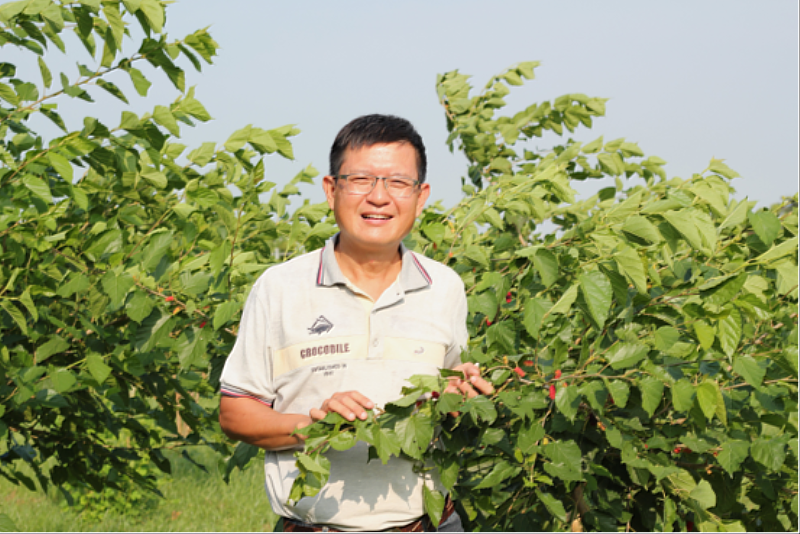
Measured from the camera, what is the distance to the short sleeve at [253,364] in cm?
182

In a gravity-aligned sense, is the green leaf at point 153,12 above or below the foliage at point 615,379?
above

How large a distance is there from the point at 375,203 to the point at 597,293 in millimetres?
582

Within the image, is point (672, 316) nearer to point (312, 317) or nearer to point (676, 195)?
point (676, 195)

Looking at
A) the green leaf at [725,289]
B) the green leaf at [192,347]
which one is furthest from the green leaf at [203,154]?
the green leaf at [725,289]

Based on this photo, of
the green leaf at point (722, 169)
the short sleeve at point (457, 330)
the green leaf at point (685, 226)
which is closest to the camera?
the green leaf at point (685, 226)

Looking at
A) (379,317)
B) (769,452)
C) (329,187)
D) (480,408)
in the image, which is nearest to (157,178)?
(329,187)

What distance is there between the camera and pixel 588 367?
195 cm

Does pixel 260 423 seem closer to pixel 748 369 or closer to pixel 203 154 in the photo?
pixel 748 369

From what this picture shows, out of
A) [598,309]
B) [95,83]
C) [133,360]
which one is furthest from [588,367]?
[95,83]

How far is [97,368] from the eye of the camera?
8.52ft

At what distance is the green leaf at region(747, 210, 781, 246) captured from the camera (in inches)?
79.7

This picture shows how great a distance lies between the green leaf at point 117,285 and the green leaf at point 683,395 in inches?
63.8

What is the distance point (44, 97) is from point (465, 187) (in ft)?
7.07

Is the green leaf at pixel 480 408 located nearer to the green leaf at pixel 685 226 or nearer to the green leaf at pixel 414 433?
the green leaf at pixel 414 433
